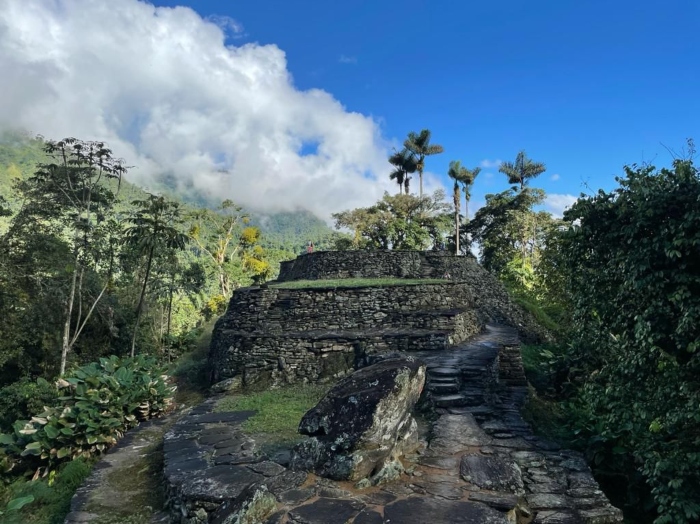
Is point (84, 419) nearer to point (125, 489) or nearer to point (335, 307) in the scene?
point (125, 489)

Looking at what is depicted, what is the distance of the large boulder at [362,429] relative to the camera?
13.0 ft

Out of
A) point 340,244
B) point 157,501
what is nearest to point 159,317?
point 340,244

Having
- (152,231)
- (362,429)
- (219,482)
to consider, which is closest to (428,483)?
(362,429)

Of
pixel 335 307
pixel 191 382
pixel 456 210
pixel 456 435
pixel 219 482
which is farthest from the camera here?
pixel 456 210

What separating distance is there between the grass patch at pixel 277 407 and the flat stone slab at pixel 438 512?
2.52 metres

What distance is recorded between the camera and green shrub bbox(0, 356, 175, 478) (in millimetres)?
6906

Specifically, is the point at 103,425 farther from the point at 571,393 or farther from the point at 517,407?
the point at 571,393

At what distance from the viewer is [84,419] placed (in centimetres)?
702

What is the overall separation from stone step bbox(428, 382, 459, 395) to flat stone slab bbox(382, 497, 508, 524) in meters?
3.42

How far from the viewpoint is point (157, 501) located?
199 inches

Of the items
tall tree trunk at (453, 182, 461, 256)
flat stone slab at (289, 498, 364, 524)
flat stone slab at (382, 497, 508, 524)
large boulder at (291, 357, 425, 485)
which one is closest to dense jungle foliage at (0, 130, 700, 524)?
flat stone slab at (382, 497, 508, 524)

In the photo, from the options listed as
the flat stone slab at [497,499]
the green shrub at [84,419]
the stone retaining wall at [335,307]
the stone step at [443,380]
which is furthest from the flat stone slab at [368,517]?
the stone retaining wall at [335,307]

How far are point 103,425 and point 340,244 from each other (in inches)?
979

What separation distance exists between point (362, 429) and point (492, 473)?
1.36 metres
